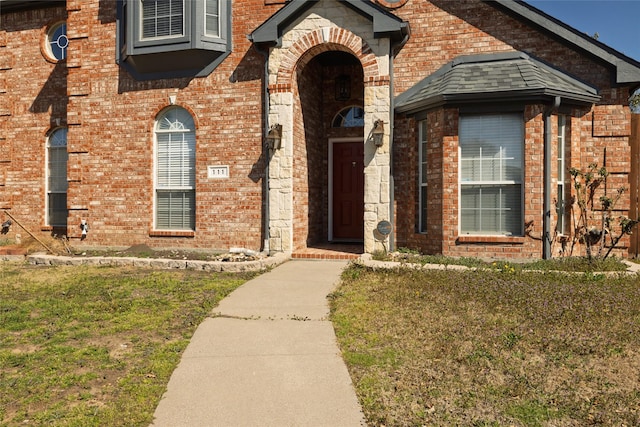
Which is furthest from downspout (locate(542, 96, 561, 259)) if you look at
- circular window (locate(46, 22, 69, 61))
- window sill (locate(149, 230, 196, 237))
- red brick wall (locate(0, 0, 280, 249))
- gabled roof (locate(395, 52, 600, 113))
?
circular window (locate(46, 22, 69, 61))

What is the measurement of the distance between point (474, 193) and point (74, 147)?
9.31 meters

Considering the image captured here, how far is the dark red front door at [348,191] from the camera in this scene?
37.6 ft

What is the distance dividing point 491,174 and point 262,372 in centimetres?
645

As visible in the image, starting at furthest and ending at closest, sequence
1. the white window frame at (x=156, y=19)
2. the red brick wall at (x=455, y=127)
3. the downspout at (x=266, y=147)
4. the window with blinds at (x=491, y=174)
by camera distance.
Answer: the white window frame at (x=156, y=19) → the downspout at (x=266, y=147) → the window with blinds at (x=491, y=174) → the red brick wall at (x=455, y=127)

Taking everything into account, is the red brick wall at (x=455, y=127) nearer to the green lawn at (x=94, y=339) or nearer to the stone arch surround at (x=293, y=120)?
the stone arch surround at (x=293, y=120)

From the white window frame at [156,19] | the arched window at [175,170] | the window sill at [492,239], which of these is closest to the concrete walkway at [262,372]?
the window sill at [492,239]

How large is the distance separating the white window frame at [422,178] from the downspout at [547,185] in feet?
7.29

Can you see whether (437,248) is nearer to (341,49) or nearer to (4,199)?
(341,49)

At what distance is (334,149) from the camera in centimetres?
1159

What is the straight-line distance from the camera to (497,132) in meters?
8.59

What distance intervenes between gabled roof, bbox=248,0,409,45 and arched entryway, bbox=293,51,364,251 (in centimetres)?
139

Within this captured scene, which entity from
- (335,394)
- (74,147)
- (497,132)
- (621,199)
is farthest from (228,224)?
(621,199)

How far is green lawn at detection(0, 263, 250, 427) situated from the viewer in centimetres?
327

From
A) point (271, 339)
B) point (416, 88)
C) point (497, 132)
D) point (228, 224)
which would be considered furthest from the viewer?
point (228, 224)
